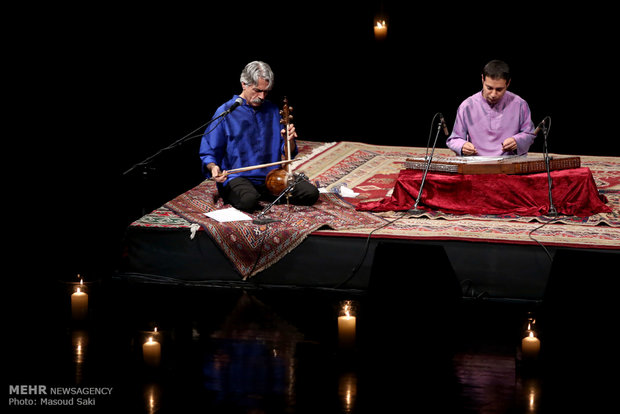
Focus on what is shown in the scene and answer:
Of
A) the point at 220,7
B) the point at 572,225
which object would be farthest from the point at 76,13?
the point at 572,225

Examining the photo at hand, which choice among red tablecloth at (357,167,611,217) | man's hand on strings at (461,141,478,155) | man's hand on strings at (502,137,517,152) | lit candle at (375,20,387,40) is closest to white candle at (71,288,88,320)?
red tablecloth at (357,167,611,217)

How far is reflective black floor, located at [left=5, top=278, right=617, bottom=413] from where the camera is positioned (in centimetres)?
436

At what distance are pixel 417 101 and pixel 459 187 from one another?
3616mm

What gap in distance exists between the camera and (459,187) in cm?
650

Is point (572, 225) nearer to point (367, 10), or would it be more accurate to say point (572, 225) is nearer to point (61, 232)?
point (61, 232)

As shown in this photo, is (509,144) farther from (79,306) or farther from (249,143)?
(79,306)

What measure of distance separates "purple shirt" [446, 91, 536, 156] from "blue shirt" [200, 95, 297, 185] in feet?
4.39

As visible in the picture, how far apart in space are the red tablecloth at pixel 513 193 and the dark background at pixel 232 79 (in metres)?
2.36

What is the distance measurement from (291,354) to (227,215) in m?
1.64

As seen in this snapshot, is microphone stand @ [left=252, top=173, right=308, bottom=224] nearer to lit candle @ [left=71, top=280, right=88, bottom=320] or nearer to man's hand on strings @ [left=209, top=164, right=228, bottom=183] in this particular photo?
man's hand on strings @ [left=209, top=164, right=228, bottom=183]

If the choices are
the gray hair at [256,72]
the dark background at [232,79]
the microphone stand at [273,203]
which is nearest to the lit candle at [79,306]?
the microphone stand at [273,203]

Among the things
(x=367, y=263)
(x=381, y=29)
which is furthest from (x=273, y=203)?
(x=381, y=29)

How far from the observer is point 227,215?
6.32 m

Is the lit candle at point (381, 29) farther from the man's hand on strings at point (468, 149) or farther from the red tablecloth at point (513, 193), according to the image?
the red tablecloth at point (513, 193)
